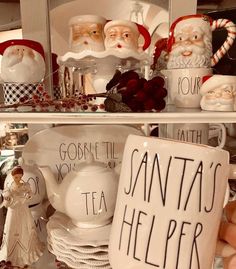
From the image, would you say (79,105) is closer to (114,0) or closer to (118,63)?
(118,63)

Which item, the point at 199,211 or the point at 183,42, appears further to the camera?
the point at 183,42

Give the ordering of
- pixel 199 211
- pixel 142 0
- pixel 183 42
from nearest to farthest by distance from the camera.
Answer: pixel 199 211 < pixel 183 42 < pixel 142 0

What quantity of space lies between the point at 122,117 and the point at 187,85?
160 millimetres

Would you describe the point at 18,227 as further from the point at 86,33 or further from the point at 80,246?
the point at 86,33

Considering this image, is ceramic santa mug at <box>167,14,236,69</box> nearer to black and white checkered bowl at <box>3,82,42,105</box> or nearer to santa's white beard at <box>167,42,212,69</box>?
santa's white beard at <box>167,42,212,69</box>

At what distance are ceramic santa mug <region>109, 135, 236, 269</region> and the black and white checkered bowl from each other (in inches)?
10.6

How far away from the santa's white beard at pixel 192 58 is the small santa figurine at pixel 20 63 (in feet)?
0.88

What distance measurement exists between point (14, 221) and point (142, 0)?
57 cm

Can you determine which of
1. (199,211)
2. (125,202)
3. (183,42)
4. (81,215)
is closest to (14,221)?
(81,215)

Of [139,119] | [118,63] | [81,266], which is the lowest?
[81,266]

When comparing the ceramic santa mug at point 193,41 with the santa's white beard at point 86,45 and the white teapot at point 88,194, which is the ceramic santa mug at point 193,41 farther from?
the white teapot at point 88,194

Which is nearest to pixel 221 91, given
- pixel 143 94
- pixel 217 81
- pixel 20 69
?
pixel 217 81

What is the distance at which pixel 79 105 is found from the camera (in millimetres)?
610

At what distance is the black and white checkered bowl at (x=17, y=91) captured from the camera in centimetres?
63
